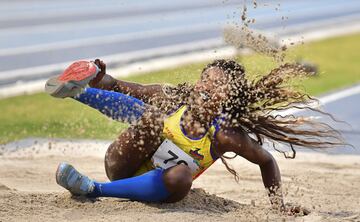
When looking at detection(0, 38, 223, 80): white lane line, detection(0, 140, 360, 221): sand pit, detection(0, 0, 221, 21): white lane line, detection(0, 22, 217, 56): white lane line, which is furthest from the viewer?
detection(0, 0, 221, 21): white lane line

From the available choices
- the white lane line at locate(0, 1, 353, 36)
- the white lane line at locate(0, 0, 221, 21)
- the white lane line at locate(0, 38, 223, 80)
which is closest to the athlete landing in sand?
the white lane line at locate(0, 38, 223, 80)

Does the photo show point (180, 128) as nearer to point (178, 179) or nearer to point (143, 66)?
point (178, 179)

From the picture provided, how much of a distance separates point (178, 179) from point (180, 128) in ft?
1.20

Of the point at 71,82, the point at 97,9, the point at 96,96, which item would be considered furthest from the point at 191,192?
the point at 97,9

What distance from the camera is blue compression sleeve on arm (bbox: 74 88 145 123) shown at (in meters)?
6.45

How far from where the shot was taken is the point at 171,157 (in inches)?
249

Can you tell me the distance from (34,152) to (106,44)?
10.3m

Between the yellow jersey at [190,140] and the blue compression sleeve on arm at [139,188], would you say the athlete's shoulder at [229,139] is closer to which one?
the yellow jersey at [190,140]

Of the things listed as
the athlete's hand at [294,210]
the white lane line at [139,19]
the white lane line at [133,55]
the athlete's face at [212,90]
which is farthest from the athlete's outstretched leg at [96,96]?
the white lane line at [139,19]

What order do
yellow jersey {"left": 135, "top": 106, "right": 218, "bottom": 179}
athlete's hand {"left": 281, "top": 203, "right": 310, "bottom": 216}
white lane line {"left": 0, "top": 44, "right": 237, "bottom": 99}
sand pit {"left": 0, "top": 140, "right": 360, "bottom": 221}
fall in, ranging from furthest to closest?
white lane line {"left": 0, "top": 44, "right": 237, "bottom": 99} → athlete's hand {"left": 281, "top": 203, "right": 310, "bottom": 216} → yellow jersey {"left": 135, "top": 106, "right": 218, "bottom": 179} → sand pit {"left": 0, "top": 140, "right": 360, "bottom": 221}

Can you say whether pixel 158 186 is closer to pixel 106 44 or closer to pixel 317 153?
pixel 317 153

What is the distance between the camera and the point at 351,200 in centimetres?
728

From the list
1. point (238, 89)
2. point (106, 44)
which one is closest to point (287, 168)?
point (238, 89)

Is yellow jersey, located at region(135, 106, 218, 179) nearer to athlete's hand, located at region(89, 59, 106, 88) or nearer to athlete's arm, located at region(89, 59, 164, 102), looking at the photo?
athlete's arm, located at region(89, 59, 164, 102)
